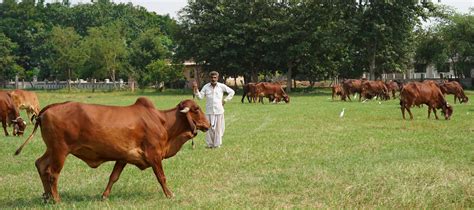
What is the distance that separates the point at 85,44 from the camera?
67750 millimetres

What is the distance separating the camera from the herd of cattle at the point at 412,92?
21.3m

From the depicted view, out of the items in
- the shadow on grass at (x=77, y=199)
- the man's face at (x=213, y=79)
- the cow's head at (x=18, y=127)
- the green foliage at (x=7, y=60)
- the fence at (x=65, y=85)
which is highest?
the green foliage at (x=7, y=60)

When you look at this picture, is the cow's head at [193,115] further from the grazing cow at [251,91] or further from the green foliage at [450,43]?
the green foliage at [450,43]

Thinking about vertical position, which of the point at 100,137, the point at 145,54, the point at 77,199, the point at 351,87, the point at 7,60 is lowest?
the point at 77,199

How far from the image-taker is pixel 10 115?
17.6m

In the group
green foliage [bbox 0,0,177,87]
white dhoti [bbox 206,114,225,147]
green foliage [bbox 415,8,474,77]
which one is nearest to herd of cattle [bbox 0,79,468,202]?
white dhoti [bbox 206,114,225,147]

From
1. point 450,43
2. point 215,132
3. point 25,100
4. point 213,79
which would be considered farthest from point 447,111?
point 450,43

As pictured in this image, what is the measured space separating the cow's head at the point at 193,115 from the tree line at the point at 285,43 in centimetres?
4065

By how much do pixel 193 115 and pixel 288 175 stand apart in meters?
2.04

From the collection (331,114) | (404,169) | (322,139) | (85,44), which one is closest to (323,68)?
(85,44)

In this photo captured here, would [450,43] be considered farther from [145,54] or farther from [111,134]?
[111,134]

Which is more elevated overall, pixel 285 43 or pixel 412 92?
pixel 285 43

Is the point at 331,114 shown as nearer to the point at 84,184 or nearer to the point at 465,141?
the point at 465,141

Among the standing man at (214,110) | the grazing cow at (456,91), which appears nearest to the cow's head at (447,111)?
the standing man at (214,110)
